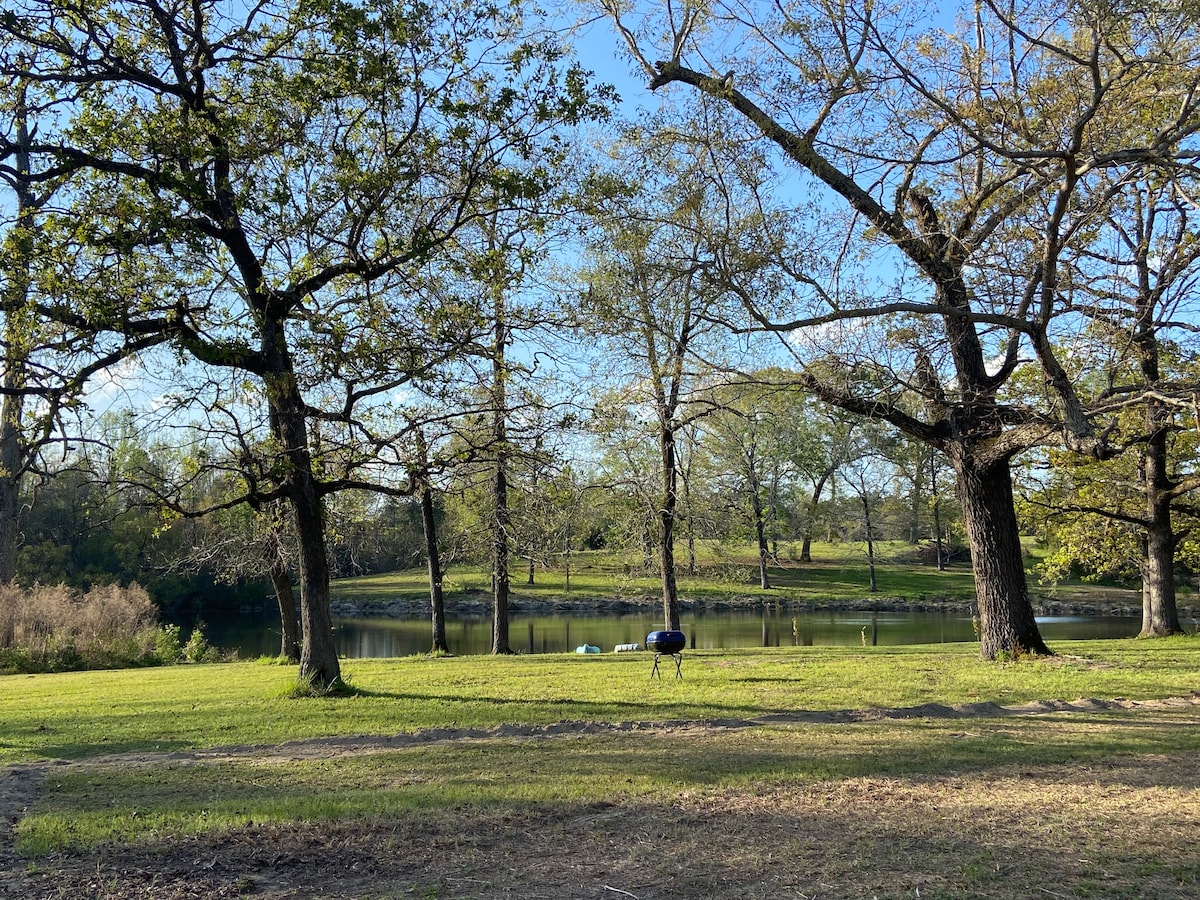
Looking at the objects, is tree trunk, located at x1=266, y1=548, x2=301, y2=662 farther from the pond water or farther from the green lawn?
the green lawn

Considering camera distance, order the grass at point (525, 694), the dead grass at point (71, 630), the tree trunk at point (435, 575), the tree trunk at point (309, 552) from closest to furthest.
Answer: the grass at point (525, 694) < the tree trunk at point (309, 552) < the dead grass at point (71, 630) < the tree trunk at point (435, 575)

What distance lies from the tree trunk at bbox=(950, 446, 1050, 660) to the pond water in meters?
10.8

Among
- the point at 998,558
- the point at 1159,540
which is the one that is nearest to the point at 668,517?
the point at 998,558

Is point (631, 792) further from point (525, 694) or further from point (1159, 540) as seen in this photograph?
point (1159, 540)

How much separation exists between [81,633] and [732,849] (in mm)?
21417

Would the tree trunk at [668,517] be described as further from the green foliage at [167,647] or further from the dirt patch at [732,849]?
the dirt patch at [732,849]

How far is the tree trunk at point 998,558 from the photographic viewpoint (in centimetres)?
1348

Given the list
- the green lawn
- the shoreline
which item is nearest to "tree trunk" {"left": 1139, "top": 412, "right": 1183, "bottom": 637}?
the green lawn

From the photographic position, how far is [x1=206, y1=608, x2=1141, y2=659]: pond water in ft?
93.4

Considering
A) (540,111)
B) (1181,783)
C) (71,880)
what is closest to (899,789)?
(1181,783)

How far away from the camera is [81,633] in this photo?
21.1 metres

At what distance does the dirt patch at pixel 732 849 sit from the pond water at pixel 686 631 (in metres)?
19.5

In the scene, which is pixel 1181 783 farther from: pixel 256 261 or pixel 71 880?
pixel 256 261

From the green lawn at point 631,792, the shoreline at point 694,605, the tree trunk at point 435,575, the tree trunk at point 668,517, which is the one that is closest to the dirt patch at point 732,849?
the green lawn at point 631,792
